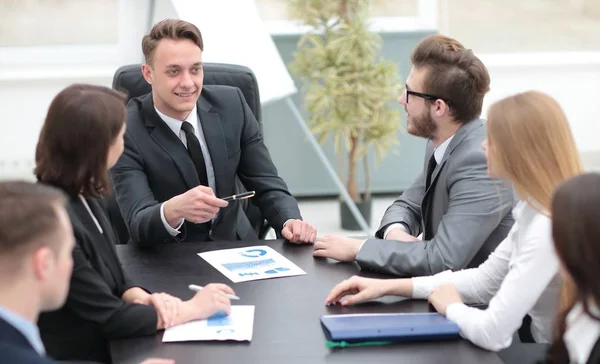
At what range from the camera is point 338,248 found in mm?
2461

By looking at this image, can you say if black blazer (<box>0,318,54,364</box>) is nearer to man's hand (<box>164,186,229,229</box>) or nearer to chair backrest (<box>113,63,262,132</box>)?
man's hand (<box>164,186,229,229</box>)

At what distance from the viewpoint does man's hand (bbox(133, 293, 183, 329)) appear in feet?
6.37

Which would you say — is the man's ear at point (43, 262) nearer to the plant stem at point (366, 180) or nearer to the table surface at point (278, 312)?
the table surface at point (278, 312)

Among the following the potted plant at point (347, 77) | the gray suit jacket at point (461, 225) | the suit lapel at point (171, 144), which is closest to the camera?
the gray suit jacket at point (461, 225)

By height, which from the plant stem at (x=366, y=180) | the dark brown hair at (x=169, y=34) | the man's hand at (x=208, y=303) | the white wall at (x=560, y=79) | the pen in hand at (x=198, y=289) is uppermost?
the dark brown hair at (x=169, y=34)

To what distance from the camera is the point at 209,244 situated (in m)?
2.65

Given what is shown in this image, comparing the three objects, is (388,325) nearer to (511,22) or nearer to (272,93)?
(272,93)

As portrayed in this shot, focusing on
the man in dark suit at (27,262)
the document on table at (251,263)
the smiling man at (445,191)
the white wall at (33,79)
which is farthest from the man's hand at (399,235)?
the white wall at (33,79)

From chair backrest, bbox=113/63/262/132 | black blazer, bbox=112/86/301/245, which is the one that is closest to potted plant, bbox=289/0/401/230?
chair backrest, bbox=113/63/262/132

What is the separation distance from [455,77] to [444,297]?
0.78 m

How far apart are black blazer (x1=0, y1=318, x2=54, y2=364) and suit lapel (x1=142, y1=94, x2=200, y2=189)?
1481 mm

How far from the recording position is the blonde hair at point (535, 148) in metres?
1.87

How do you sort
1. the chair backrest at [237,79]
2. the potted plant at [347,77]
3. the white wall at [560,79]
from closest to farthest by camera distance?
the chair backrest at [237,79] → the potted plant at [347,77] → the white wall at [560,79]

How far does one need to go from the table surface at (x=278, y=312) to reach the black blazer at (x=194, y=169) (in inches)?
7.9
